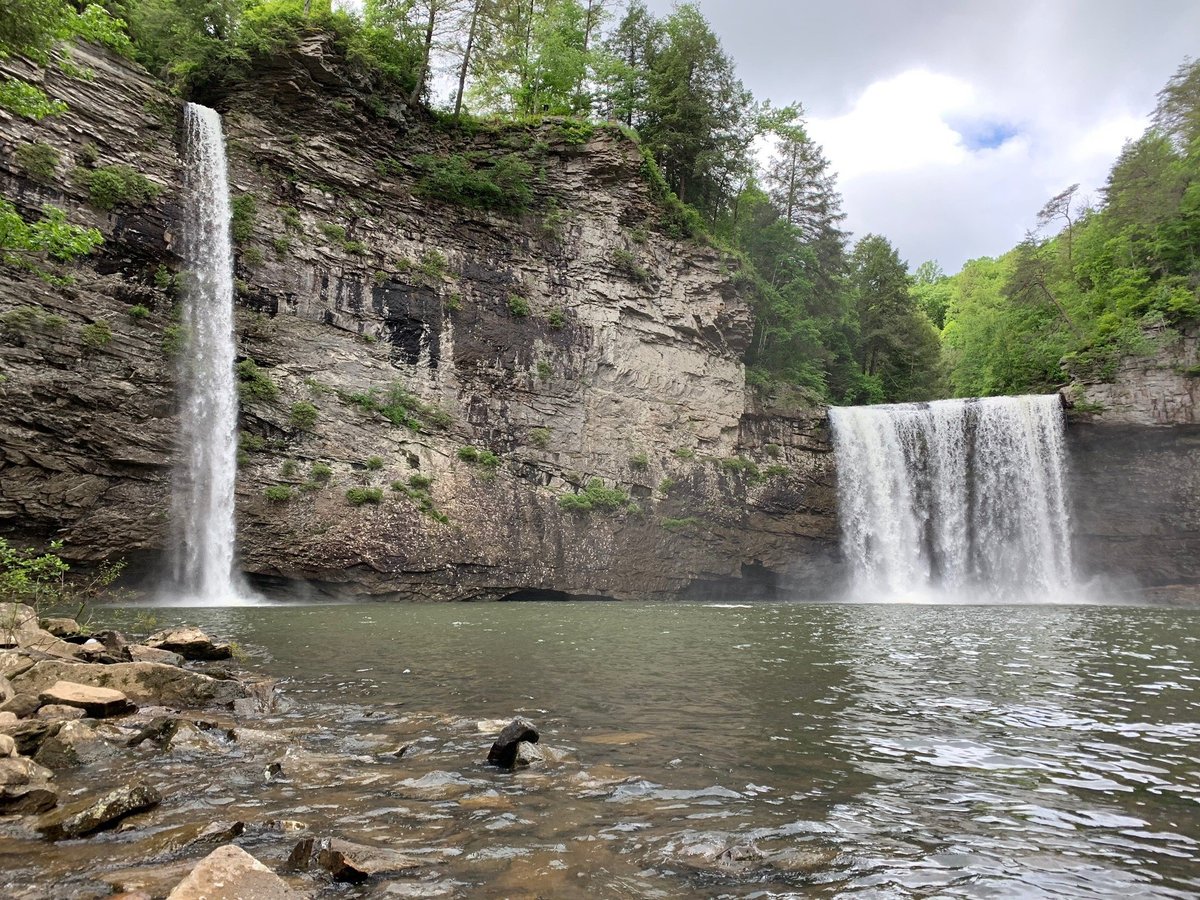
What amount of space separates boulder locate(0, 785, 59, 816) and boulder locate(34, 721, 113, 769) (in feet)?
3.46

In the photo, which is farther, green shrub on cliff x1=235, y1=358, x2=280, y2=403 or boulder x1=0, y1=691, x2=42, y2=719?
green shrub on cliff x1=235, y1=358, x2=280, y2=403

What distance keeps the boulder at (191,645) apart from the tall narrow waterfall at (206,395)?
41.8ft

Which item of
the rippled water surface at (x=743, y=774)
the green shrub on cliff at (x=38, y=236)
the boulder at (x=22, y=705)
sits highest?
the green shrub on cliff at (x=38, y=236)

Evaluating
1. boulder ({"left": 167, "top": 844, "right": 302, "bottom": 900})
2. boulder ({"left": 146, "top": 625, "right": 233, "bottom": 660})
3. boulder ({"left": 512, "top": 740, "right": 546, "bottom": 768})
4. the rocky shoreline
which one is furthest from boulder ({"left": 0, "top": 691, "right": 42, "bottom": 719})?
boulder ({"left": 167, "top": 844, "right": 302, "bottom": 900})

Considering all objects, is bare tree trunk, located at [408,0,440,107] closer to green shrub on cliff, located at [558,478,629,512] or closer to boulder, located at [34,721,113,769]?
green shrub on cliff, located at [558,478,629,512]

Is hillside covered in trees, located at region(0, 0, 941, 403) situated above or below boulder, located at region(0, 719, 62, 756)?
above

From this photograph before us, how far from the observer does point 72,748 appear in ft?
17.1

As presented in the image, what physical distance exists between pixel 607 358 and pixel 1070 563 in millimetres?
23688

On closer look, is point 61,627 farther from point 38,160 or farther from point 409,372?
point 409,372

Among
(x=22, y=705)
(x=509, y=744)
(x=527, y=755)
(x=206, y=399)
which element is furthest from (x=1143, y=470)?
(x=22, y=705)

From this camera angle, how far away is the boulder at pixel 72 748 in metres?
5.07

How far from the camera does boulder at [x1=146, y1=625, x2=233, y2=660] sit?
9688 mm

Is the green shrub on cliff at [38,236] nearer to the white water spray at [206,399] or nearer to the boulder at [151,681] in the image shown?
the boulder at [151,681]

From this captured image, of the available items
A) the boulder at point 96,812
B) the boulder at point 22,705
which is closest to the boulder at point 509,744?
the boulder at point 96,812
